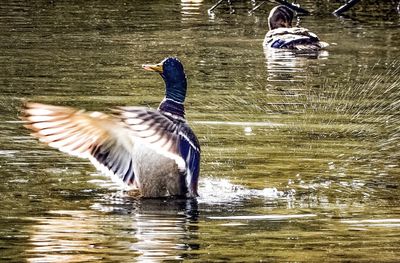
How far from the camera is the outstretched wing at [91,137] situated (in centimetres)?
1097

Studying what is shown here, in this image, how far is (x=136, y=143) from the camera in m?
11.2

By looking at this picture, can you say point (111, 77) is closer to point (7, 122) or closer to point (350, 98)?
point (350, 98)

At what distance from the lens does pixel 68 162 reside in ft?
42.5

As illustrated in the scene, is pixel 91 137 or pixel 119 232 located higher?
pixel 91 137

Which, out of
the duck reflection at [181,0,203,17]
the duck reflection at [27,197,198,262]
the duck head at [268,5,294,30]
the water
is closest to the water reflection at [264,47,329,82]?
the water

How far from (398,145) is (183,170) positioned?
3729 mm

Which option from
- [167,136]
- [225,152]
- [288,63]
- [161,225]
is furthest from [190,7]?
[161,225]

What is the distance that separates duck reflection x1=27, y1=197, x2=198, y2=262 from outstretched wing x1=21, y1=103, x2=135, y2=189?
0.88 feet

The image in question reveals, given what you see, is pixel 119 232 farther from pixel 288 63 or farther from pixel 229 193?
pixel 288 63

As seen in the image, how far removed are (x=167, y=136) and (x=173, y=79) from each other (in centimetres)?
87

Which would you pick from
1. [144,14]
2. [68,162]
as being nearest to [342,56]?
[144,14]

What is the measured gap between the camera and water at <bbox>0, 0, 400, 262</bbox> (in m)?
9.53

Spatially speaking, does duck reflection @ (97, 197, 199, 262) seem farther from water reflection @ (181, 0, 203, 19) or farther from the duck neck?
water reflection @ (181, 0, 203, 19)

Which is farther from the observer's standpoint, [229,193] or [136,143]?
[229,193]
